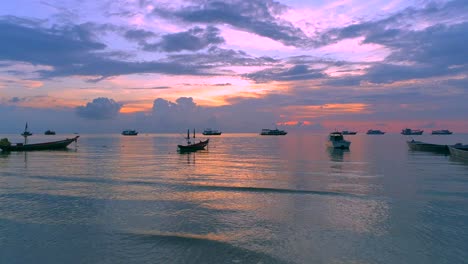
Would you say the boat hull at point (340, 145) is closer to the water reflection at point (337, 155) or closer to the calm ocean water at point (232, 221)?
the water reflection at point (337, 155)

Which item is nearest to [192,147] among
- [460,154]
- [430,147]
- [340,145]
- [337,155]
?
[337,155]

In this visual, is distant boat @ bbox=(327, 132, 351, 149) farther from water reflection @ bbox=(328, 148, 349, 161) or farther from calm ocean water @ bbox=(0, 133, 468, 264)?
calm ocean water @ bbox=(0, 133, 468, 264)

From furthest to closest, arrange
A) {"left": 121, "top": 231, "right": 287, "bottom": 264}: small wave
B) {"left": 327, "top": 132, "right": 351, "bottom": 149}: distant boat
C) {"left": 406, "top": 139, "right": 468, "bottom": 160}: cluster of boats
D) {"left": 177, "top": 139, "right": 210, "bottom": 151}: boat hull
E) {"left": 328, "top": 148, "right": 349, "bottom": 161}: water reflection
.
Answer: {"left": 327, "top": 132, "right": 351, "bottom": 149}: distant boat, {"left": 177, "top": 139, "right": 210, "bottom": 151}: boat hull, {"left": 328, "top": 148, "right": 349, "bottom": 161}: water reflection, {"left": 406, "top": 139, "right": 468, "bottom": 160}: cluster of boats, {"left": 121, "top": 231, "right": 287, "bottom": 264}: small wave

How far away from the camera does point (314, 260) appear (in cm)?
995

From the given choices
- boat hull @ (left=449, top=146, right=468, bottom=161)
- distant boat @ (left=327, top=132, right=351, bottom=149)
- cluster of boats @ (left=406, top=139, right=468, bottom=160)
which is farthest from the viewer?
distant boat @ (left=327, top=132, right=351, bottom=149)

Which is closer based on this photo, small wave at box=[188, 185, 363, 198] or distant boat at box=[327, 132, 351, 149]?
small wave at box=[188, 185, 363, 198]

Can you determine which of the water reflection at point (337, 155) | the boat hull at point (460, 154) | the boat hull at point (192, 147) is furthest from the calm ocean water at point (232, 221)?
the boat hull at point (192, 147)

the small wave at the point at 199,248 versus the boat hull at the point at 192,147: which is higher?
the boat hull at the point at 192,147

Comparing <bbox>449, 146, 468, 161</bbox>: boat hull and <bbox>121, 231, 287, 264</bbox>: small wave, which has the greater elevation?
<bbox>449, 146, 468, 161</bbox>: boat hull

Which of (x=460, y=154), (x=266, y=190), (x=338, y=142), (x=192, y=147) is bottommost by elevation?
(x=266, y=190)

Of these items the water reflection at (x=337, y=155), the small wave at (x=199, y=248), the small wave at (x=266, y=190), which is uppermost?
the water reflection at (x=337, y=155)

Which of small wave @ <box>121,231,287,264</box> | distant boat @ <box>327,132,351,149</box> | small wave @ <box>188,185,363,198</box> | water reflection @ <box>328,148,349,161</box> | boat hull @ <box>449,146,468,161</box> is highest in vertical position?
distant boat @ <box>327,132,351,149</box>

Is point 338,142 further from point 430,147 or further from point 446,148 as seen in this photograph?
point 446,148

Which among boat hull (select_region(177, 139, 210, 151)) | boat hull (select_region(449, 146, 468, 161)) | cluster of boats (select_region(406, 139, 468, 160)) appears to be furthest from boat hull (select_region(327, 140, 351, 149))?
boat hull (select_region(177, 139, 210, 151))
